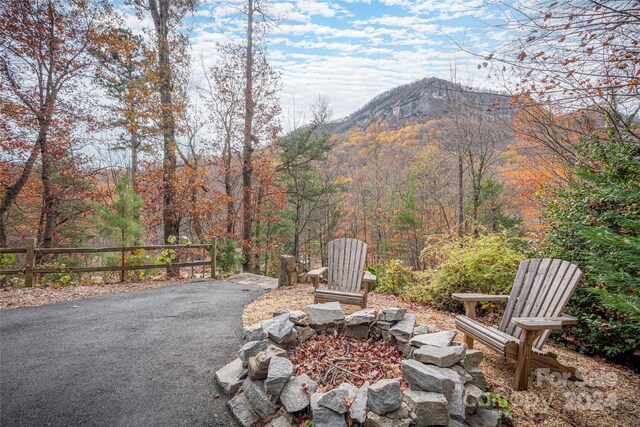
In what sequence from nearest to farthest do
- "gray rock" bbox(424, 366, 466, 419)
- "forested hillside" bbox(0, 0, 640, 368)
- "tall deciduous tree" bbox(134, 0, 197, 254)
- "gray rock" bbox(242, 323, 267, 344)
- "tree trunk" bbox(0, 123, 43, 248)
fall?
"gray rock" bbox(424, 366, 466, 419), "gray rock" bbox(242, 323, 267, 344), "forested hillside" bbox(0, 0, 640, 368), "tree trunk" bbox(0, 123, 43, 248), "tall deciduous tree" bbox(134, 0, 197, 254)

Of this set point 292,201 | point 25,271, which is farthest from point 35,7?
point 292,201

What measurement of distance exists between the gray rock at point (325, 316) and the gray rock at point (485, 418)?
4.27 feet

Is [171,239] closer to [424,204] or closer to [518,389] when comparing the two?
[518,389]

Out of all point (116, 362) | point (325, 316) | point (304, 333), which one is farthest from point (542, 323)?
point (116, 362)

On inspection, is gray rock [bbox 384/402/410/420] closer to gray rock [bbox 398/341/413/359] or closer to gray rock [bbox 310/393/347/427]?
gray rock [bbox 310/393/347/427]

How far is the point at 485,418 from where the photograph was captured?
1.79 metres

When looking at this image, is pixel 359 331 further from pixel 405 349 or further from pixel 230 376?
pixel 230 376

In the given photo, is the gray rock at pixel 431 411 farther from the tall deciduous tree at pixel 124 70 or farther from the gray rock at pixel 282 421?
the tall deciduous tree at pixel 124 70

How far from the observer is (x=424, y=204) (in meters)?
12.2

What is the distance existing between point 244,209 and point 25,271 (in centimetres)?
498

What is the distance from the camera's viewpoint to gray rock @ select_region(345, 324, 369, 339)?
278 centimetres

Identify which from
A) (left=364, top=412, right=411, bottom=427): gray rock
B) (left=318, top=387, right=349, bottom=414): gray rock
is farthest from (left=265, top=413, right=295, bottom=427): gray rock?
(left=364, top=412, right=411, bottom=427): gray rock

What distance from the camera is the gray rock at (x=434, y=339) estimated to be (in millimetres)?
2169

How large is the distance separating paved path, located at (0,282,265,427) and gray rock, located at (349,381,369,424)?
2.78 ft
